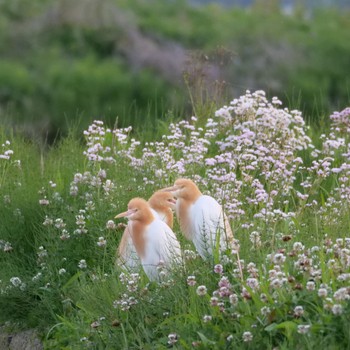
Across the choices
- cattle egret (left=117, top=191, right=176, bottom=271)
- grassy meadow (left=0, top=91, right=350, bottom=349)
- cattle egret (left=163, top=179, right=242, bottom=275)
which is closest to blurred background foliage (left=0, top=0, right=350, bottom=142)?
grassy meadow (left=0, top=91, right=350, bottom=349)

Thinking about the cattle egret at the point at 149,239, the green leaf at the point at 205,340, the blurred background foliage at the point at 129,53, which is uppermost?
the blurred background foliage at the point at 129,53

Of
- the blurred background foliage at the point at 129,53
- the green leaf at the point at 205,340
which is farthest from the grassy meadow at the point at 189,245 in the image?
the blurred background foliage at the point at 129,53

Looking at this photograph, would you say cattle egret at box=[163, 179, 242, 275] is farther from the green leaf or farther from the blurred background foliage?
the blurred background foliage

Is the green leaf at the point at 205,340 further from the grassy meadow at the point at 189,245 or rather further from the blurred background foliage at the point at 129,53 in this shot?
the blurred background foliage at the point at 129,53

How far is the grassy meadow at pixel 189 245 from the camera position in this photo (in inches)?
189

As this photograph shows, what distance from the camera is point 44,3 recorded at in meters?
32.8

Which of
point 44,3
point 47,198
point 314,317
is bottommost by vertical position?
point 314,317

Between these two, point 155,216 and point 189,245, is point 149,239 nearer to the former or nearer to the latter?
point 155,216

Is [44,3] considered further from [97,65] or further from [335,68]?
[335,68]

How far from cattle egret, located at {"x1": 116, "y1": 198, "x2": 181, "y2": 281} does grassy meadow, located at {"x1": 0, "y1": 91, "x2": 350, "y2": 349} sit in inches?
3.9

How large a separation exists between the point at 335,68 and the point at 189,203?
23211mm

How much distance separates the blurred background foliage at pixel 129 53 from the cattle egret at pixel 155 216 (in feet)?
54.6

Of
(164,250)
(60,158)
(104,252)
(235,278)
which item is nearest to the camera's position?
(235,278)

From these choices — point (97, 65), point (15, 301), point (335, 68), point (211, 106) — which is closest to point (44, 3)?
point (97, 65)
